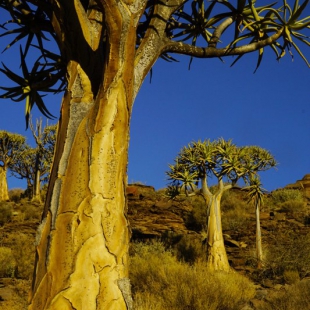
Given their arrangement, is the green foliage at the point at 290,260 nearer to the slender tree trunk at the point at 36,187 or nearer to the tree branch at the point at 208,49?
the tree branch at the point at 208,49

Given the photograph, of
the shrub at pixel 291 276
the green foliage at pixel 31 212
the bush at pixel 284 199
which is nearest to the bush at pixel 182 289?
the shrub at pixel 291 276

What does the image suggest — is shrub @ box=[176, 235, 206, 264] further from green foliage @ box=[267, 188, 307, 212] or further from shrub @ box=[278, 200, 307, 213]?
green foliage @ box=[267, 188, 307, 212]

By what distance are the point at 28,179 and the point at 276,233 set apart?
788 inches

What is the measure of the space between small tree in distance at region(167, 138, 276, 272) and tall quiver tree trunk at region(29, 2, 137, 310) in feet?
37.8

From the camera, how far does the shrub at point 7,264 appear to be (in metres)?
13.9

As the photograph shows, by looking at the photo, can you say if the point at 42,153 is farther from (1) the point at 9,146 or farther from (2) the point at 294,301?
(2) the point at 294,301

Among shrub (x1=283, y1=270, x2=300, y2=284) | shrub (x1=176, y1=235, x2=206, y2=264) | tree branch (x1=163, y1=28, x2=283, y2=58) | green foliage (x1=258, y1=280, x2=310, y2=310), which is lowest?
green foliage (x1=258, y1=280, x2=310, y2=310)

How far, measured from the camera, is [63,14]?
16.3 ft

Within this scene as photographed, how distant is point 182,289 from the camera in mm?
9844

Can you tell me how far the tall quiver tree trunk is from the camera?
13.0 ft

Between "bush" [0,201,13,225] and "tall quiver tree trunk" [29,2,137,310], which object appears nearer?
"tall quiver tree trunk" [29,2,137,310]

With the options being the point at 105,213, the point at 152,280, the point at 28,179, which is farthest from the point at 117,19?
the point at 28,179

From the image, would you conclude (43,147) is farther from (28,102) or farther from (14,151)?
(28,102)

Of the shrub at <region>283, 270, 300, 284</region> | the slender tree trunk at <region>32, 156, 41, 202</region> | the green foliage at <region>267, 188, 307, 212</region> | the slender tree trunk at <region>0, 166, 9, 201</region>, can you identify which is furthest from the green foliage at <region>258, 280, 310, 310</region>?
the slender tree trunk at <region>0, 166, 9, 201</region>
